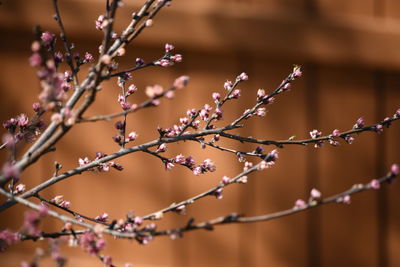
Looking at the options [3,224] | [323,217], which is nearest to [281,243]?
[323,217]

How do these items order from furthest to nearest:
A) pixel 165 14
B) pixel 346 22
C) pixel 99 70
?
pixel 346 22, pixel 165 14, pixel 99 70

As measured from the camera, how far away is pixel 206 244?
71.2 inches

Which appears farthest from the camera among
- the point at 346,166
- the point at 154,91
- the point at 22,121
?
the point at 346,166

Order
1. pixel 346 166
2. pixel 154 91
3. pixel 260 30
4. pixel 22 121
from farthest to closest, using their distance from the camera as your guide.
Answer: pixel 346 166 < pixel 260 30 < pixel 22 121 < pixel 154 91

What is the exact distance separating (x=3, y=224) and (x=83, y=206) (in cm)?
25

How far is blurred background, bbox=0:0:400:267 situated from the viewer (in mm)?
1699

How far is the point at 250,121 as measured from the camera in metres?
1.79

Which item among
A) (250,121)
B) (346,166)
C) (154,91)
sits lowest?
(154,91)

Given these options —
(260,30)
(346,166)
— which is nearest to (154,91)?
(260,30)

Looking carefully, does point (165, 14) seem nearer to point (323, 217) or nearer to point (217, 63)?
point (217, 63)

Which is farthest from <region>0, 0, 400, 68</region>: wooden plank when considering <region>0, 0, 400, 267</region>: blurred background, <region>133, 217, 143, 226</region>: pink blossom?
<region>133, 217, 143, 226</region>: pink blossom

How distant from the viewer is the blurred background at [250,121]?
5.57ft

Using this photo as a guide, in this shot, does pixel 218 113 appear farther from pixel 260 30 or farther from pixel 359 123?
pixel 260 30

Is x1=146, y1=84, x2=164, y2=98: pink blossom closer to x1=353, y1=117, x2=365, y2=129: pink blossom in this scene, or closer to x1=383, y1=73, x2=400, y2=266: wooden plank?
x1=353, y1=117, x2=365, y2=129: pink blossom
